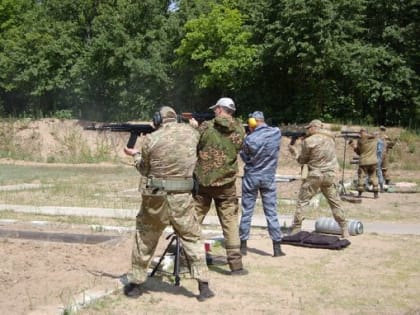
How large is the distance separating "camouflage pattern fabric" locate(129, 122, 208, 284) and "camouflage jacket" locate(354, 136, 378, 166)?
10.3m

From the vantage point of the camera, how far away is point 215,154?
7.20m

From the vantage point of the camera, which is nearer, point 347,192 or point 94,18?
point 347,192

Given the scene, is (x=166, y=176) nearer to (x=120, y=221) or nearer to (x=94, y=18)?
(x=120, y=221)

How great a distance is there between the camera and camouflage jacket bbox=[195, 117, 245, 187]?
7.18 meters

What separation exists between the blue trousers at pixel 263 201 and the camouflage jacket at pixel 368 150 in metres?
7.91

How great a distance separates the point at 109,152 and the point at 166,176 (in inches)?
1079

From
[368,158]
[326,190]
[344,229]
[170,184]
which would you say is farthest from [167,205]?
[368,158]

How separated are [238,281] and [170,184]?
1648 mm

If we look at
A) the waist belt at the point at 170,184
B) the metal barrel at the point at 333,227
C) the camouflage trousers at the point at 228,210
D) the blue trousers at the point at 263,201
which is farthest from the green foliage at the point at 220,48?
the waist belt at the point at 170,184

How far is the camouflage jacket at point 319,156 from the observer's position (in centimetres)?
963

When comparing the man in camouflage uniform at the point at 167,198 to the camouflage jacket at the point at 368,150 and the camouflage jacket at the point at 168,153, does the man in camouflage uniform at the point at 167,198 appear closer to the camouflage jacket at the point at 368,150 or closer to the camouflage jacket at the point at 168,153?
the camouflage jacket at the point at 168,153

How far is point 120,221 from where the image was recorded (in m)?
11.4

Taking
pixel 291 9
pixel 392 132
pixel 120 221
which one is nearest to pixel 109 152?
pixel 291 9

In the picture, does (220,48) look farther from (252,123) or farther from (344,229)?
(252,123)
